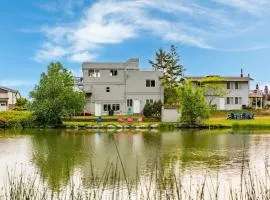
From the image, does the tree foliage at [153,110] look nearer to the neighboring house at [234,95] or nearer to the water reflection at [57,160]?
the neighboring house at [234,95]

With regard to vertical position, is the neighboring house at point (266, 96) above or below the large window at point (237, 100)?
above

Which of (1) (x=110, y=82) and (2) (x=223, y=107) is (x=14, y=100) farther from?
(2) (x=223, y=107)

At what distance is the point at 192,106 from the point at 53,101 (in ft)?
49.3

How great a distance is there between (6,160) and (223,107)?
47112 millimetres

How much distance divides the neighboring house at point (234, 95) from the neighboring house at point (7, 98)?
95.7 ft

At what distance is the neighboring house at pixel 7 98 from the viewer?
69.9 meters

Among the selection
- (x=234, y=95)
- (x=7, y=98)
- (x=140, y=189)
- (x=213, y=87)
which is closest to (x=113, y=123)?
(x=213, y=87)

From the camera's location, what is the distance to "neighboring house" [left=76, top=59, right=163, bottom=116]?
61406 mm

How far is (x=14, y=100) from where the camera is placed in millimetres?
79750

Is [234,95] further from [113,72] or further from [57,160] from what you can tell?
[57,160]

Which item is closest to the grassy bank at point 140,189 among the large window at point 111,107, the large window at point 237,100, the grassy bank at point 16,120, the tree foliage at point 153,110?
the grassy bank at point 16,120

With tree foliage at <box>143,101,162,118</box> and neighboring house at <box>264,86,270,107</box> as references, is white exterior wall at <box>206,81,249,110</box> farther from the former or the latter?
tree foliage at <box>143,101,162,118</box>

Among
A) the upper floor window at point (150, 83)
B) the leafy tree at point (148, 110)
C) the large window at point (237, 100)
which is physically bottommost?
the leafy tree at point (148, 110)

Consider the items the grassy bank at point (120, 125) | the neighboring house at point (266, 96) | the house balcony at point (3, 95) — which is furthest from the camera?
the neighboring house at point (266, 96)
